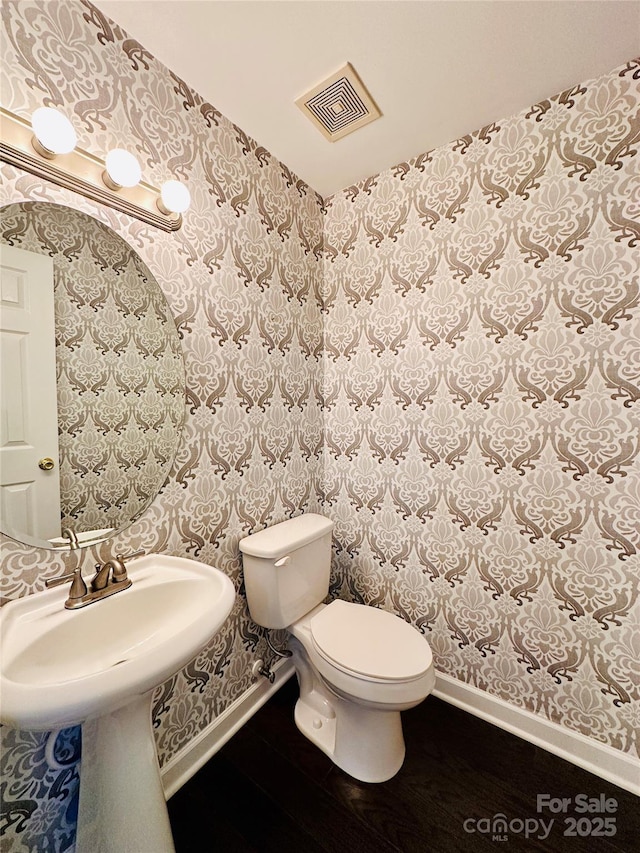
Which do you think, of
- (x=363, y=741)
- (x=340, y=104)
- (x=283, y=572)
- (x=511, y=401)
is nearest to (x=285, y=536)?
(x=283, y=572)

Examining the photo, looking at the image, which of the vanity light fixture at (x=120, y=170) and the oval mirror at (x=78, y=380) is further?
the vanity light fixture at (x=120, y=170)

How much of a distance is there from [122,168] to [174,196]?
162 millimetres

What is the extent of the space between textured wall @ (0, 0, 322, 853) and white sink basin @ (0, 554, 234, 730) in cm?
11

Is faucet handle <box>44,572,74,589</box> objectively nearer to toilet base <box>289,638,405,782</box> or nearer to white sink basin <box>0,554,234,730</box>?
white sink basin <box>0,554,234,730</box>

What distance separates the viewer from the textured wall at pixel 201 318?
894 mm

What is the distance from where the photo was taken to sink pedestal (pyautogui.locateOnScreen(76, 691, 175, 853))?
0.84 metres

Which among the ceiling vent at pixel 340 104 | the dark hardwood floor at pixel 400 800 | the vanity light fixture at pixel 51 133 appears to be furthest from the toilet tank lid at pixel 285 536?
the ceiling vent at pixel 340 104

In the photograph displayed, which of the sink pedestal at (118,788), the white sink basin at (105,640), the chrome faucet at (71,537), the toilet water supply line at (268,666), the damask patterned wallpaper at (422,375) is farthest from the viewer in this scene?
the toilet water supply line at (268,666)

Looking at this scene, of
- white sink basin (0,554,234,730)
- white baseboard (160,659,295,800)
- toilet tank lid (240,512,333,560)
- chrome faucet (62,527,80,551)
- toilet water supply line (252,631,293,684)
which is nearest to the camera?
white sink basin (0,554,234,730)

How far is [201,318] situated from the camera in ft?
4.21

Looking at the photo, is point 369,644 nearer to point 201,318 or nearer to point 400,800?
point 400,800

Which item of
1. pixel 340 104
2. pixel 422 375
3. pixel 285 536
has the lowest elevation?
pixel 285 536

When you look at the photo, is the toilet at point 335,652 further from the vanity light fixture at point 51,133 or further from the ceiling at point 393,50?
the ceiling at point 393,50

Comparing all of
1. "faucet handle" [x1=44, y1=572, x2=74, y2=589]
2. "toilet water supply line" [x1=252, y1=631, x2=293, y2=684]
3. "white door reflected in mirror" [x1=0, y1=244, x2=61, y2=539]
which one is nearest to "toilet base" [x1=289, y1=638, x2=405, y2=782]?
"toilet water supply line" [x1=252, y1=631, x2=293, y2=684]
